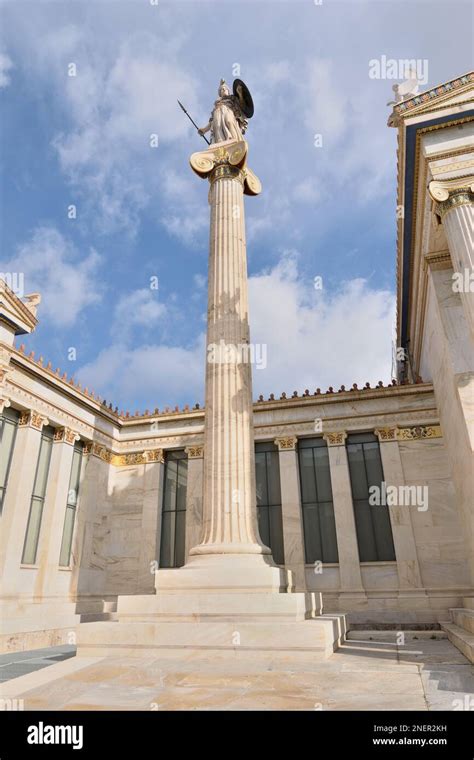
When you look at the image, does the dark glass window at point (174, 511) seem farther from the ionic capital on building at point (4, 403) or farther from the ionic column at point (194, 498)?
the ionic capital on building at point (4, 403)

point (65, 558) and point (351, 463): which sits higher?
point (351, 463)

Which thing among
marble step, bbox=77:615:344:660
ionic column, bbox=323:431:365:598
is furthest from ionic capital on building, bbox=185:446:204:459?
marble step, bbox=77:615:344:660

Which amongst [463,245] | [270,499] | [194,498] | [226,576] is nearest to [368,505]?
[270,499]

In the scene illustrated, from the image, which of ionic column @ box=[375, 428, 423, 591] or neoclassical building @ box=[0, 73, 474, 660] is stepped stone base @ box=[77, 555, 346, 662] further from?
ionic column @ box=[375, 428, 423, 591]

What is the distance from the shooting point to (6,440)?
19.1 metres

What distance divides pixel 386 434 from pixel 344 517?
465cm

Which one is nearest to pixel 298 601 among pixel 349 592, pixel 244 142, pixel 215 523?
pixel 215 523

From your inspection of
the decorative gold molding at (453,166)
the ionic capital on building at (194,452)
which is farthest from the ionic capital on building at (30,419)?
the decorative gold molding at (453,166)

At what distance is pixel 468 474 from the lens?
15.7m

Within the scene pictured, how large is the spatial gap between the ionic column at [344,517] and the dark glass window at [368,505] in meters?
0.40

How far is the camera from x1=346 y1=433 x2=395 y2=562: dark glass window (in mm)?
21609
